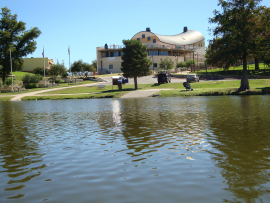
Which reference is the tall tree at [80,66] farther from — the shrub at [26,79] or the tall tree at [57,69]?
the shrub at [26,79]

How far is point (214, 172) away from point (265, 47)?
33.3 m

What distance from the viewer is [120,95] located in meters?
38.8

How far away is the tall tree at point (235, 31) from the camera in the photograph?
3341cm

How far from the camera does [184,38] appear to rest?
411 feet

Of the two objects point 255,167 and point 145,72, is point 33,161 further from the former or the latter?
point 145,72

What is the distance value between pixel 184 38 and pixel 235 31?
94692mm

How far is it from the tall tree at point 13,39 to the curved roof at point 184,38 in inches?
2277

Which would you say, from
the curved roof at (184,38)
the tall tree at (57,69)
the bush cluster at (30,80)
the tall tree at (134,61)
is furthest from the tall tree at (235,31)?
the curved roof at (184,38)

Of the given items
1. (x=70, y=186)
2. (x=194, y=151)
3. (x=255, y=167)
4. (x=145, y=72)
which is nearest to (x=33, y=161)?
(x=70, y=186)

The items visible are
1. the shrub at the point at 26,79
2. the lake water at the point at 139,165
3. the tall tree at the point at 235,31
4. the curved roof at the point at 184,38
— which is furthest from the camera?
the curved roof at the point at 184,38

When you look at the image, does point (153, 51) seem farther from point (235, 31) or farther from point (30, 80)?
point (235, 31)

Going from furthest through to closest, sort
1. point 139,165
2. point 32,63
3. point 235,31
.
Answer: point 32,63
point 235,31
point 139,165

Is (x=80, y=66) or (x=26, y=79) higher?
(x=80, y=66)

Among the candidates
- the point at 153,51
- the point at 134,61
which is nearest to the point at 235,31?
the point at 134,61
